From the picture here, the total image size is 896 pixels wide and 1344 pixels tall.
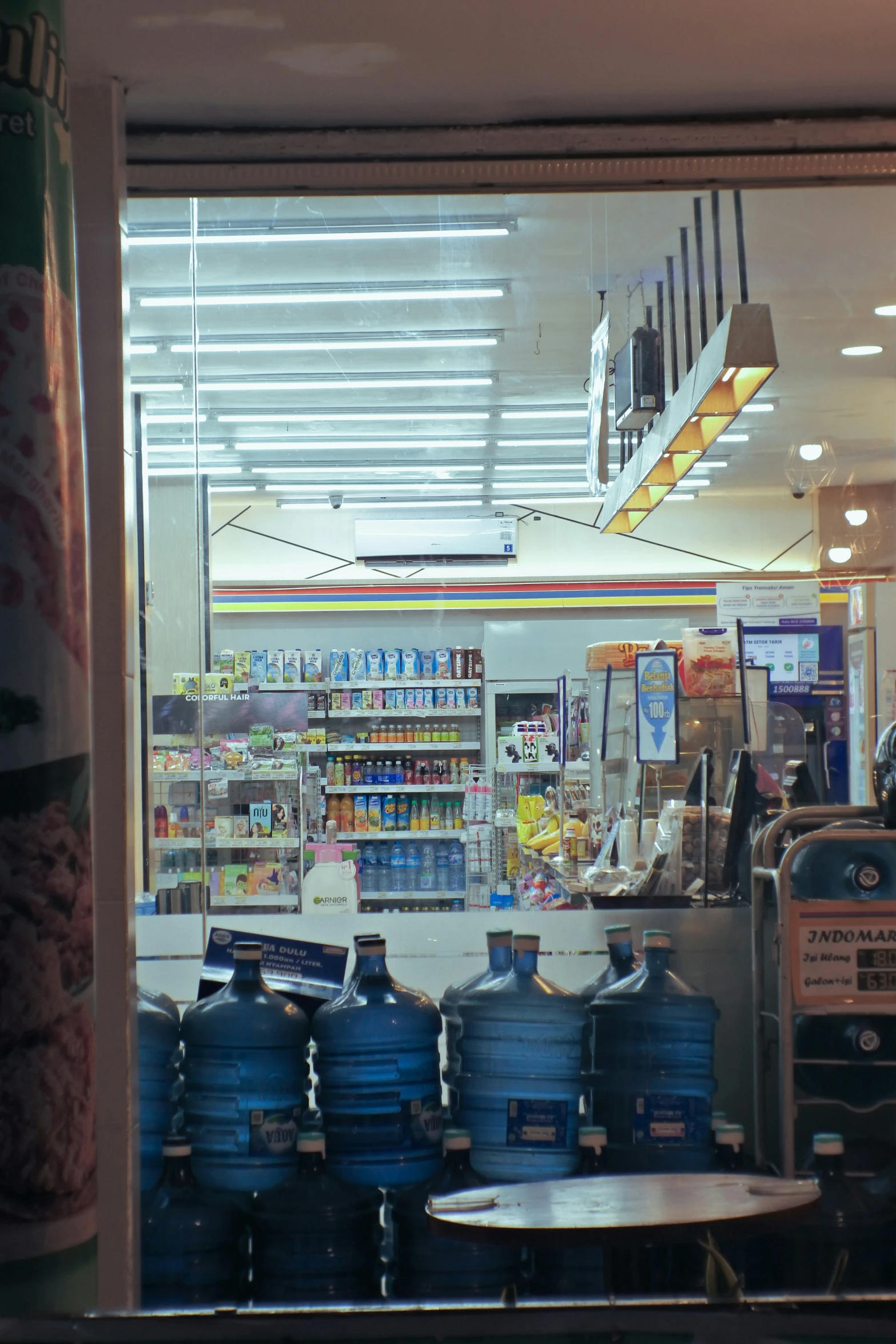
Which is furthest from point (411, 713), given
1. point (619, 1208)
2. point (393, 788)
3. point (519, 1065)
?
point (619, 1208)

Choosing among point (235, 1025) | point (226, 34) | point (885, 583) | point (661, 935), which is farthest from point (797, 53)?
point (885, 583)

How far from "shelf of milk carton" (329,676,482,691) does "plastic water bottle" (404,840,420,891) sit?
0.74 meters

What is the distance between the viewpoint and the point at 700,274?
499cm

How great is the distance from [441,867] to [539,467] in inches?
79.1

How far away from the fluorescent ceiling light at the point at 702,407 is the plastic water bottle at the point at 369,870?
1830mm

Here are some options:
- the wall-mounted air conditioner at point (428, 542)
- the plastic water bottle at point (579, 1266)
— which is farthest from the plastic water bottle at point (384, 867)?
the plastic water bottle at point (579, 1266)

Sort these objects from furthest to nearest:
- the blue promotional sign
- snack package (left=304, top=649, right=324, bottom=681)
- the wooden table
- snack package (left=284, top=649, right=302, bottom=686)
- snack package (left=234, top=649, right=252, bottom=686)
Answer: snack package (left=304, top=649, right=324, bottom=681), snack package (left=284, top=649, right=302, bottom=686), snack package (left=234, top=649, right=252, bottom=686), the blue promotional sign, the wooden table

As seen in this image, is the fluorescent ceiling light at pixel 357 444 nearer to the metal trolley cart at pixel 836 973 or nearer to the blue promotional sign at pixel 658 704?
the blue promotional sign at pixel 658 704

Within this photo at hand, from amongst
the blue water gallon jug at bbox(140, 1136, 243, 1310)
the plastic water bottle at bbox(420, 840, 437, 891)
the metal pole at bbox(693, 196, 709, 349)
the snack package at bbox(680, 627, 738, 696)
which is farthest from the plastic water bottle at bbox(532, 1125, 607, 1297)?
the metal pole at bbox(693, 196, 709, 349)

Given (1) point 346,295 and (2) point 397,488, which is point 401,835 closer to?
(2) point 397,488

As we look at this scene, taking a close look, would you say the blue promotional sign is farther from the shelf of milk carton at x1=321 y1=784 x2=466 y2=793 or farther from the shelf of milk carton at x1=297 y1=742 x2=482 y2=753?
the shelf of milk carton at x1=297 y1=742 x2=482 y2=753

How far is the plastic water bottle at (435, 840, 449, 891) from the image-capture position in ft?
15.0

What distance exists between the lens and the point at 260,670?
556 cm

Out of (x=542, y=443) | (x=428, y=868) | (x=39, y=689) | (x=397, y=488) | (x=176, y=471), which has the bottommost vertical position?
(x=428, y=868)
